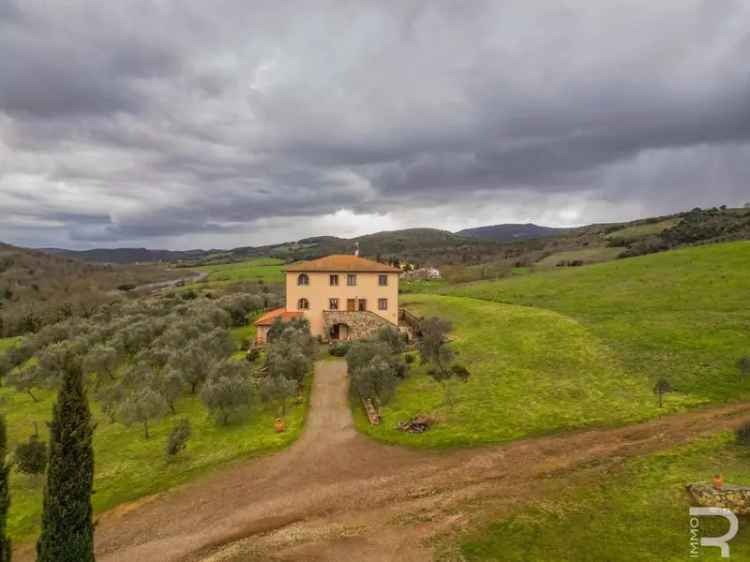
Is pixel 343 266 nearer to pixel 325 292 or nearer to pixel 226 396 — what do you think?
pixel 325 292

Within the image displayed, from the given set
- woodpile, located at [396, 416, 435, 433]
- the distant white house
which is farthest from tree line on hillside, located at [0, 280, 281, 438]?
the distant white house

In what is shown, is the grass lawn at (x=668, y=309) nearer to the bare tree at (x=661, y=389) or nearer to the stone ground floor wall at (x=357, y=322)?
the bare tree at (x=661, y=389)

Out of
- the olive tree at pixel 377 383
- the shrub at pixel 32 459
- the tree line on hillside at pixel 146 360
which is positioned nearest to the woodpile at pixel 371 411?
the olive tree at pixel 377 383

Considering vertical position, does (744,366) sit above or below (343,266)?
below

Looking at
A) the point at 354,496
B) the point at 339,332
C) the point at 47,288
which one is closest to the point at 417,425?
the point at 354,496

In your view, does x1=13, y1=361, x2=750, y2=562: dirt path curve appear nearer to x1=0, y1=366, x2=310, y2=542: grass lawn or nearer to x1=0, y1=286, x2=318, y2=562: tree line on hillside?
x1=0, y1=366, x2=310, y2=542: grass lawn
